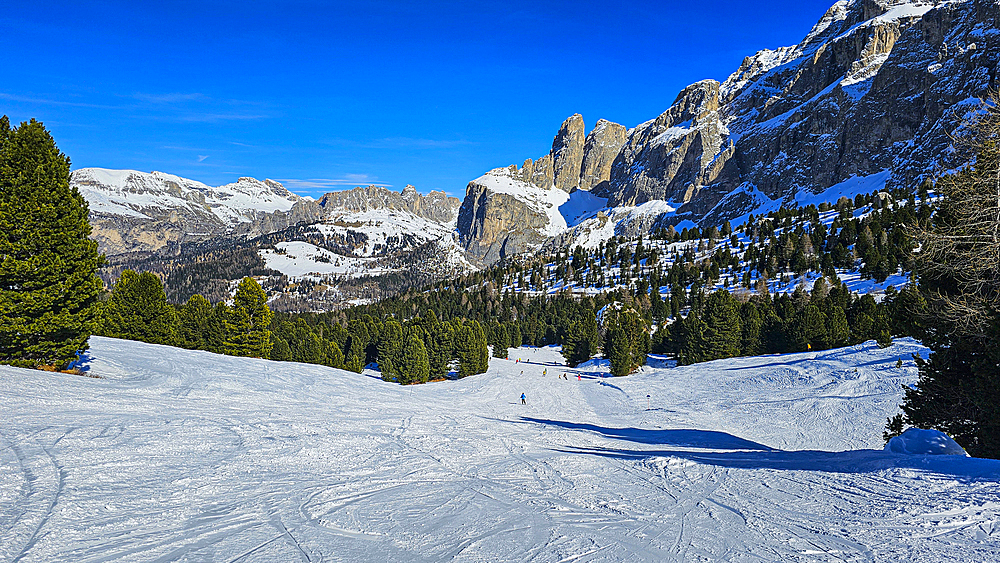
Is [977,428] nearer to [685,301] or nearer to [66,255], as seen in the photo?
[66,255]

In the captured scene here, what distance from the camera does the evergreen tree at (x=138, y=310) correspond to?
42.4 meters

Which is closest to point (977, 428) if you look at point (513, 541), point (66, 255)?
point (513, 541)

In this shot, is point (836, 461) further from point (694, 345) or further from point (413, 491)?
point (694, 345)

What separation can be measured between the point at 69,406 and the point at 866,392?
1593 inches

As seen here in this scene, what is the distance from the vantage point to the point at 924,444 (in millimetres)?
10219

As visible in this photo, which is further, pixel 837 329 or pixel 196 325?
pixel 196 325

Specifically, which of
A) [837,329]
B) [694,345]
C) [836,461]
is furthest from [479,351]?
[836,461]

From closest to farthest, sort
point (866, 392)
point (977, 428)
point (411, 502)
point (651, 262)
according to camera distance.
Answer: point (411, 502), point (977, 428), point (866, 392), point (651, 262)

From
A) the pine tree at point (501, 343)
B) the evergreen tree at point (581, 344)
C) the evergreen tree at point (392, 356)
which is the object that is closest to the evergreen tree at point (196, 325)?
the evergreen tree at point (392, 356)

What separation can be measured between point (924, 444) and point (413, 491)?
11.0m

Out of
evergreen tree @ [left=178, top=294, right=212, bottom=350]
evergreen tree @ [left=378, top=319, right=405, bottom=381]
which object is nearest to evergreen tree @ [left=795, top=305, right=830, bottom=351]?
evergreen tree @ [left=378, top=319, right=405, bottom=381]

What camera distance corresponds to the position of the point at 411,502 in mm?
8516

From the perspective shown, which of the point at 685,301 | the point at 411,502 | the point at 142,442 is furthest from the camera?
the point at 685,301

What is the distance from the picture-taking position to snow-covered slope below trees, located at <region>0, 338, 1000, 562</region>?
6316 mm
